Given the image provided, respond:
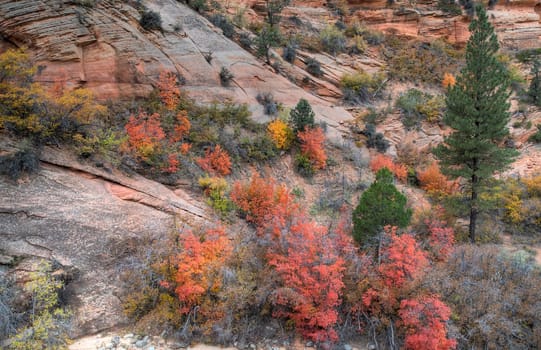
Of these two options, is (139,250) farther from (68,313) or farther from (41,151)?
(41,151)

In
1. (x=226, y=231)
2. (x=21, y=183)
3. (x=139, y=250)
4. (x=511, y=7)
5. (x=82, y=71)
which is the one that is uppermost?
(x=511, y=7)

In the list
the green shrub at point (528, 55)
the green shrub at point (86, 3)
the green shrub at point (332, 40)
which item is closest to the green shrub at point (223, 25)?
the green shrub at point (332, 40)

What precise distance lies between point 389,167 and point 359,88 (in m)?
8.46

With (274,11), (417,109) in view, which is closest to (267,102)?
(274,11)

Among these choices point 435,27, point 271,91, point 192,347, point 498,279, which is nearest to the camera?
point 192,347

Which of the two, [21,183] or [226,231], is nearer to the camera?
[21,183]

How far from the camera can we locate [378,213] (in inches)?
533

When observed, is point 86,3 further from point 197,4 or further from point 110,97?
point 197,4

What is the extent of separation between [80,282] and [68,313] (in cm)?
134

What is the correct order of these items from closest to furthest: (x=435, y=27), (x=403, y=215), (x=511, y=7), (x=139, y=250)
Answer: (x=139, y=250), (x=403, y=215), (x=435, y=27), (x=511, y=7)

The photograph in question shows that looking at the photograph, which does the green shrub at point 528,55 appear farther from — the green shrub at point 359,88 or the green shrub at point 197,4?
the green shrub at point 197,4

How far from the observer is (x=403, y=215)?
1373 cm

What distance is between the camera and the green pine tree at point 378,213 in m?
13.5

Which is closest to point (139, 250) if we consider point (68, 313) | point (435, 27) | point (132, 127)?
point (68, 313)
